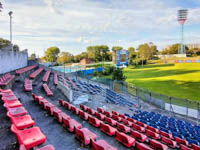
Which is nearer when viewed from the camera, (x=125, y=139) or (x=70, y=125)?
(x=125, y=139)

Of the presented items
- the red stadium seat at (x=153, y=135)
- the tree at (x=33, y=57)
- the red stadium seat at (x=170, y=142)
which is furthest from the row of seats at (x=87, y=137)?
the tree at (x=33, y=57)

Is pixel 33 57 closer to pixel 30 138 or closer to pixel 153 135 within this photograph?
pixel 30 138

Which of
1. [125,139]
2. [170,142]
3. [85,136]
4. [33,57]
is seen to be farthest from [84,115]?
[33,57]

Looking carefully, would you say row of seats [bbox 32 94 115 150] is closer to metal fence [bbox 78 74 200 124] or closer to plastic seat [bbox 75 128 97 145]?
plastic seat [bbox 75 128 97 145]

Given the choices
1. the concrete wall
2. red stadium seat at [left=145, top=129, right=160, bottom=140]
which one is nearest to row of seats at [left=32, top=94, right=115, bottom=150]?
red stadium seat at [left=145, top=129, right=160, bottom=140]

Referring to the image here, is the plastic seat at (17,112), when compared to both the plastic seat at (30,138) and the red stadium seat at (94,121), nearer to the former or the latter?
the plastic seat at (30,138)

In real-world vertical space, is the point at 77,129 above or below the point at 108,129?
above

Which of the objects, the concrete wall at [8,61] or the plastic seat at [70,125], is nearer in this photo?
the plastic seat at [70,125]

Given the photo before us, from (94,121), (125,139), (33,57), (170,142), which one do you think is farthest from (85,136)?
(33,57)

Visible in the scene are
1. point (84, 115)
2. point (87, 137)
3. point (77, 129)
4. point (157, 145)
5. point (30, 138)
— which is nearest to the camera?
point (30, 138)

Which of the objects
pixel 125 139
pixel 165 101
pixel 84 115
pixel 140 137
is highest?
pixel 84 115

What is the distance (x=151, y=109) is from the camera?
17.5 metres

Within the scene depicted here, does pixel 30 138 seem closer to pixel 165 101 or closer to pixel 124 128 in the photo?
pixel 124 128

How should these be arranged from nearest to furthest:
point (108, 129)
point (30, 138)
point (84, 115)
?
point (30, 138), point (108, 129), point (84, 115)
